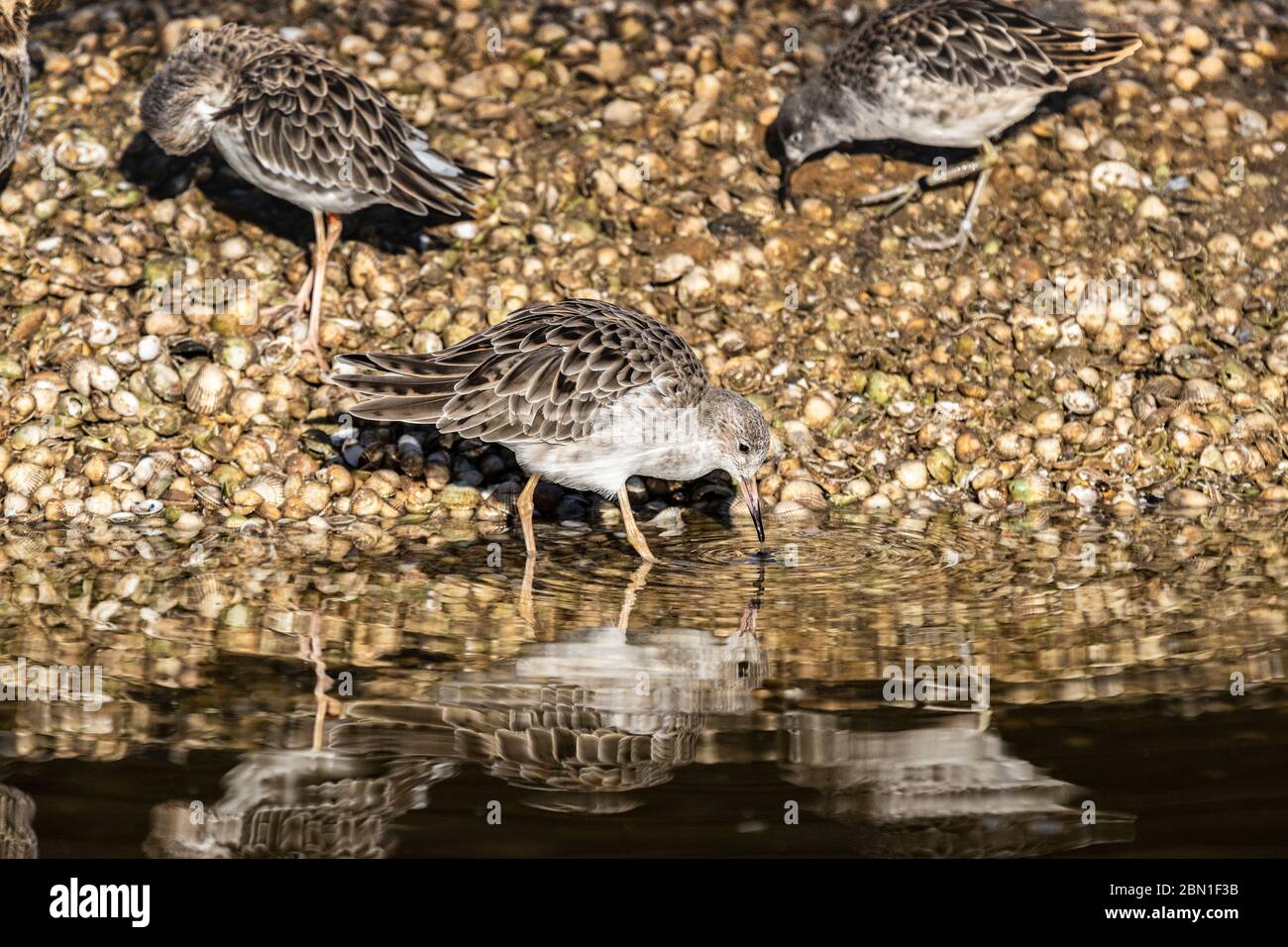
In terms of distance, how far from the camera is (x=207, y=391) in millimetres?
9438

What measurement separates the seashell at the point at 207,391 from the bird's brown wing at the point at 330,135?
1.50 meters

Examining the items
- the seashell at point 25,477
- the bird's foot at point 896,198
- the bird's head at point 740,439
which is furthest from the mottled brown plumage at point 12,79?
the bird's foot at point 896,198

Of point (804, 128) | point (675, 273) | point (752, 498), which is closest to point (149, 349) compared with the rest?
point (675, 273)

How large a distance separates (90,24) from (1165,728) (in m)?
10.4

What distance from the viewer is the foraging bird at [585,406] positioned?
27.4ft

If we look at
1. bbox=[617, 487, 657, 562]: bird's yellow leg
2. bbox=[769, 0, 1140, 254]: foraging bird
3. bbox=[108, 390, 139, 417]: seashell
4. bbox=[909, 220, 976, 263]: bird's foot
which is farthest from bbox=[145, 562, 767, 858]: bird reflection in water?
bbox=[769, 0, 1140, 254]: foraging bird

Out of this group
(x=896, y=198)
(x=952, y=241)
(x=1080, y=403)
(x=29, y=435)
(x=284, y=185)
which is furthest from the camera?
(x=896, y=198)

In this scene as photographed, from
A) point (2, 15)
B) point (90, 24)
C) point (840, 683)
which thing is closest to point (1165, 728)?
point (840, 683)

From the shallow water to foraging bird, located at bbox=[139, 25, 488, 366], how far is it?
2.61m

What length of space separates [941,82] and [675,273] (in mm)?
2453

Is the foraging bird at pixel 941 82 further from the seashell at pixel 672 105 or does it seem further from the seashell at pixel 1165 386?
the seashell at pixel 1165 386

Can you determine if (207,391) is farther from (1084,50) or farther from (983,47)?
(1084,50)

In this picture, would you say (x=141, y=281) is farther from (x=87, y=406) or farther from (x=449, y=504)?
(x=449, y=504)

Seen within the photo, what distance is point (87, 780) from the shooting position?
17.8 feet
